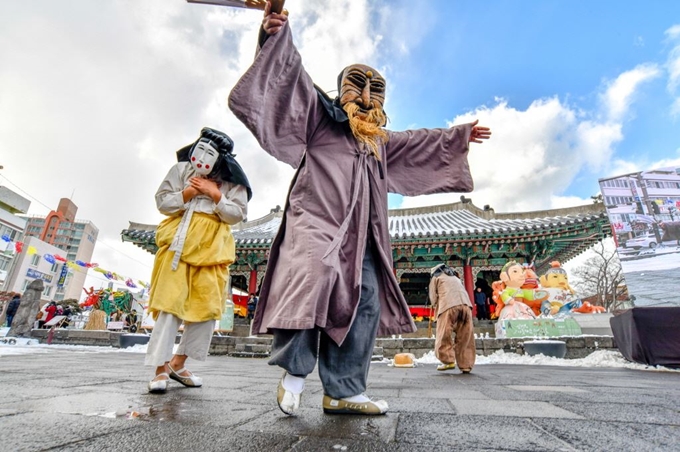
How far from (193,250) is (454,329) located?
4.17m

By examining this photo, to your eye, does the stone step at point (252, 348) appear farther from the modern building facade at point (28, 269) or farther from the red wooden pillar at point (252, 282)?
the modern building facade at point (28, 269)

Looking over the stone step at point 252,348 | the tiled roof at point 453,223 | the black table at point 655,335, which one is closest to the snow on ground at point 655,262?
the tiled roof at point 453,223

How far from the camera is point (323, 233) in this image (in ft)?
5.59

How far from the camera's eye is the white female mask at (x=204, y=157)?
262 cm

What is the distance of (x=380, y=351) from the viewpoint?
8242mm

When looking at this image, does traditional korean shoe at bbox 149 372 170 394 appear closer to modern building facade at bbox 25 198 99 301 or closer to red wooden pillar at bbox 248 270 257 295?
red wooden pillar at bbox 248 270 257 295

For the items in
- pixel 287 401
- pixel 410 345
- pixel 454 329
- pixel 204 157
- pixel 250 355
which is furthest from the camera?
pixel 410 345

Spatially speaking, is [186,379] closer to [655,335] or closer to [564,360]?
[655,335]

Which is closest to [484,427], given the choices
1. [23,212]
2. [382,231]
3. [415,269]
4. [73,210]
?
[382,231]

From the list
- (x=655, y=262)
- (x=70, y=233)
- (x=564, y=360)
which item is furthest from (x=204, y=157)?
(x=70, y=233)

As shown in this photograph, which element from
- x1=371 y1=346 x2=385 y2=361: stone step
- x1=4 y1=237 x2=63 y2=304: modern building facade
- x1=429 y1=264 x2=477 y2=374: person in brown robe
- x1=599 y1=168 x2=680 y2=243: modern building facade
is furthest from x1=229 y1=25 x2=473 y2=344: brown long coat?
x1=4 y1=237 x2=63 y2=304: modern building facade

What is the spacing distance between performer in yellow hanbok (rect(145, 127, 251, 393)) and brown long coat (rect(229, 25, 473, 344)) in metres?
0.75

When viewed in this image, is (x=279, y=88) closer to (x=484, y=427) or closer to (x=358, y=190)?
(x=358, y=190)

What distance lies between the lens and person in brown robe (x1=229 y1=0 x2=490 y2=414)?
1.59 m
